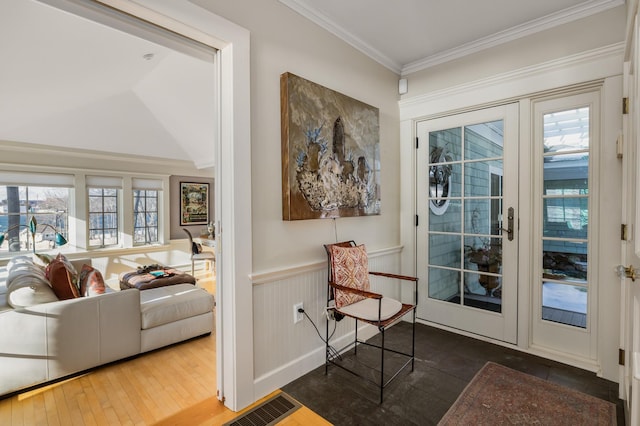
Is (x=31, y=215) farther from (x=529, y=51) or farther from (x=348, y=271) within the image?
(x=529, y=51)

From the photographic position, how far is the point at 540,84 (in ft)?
7.98

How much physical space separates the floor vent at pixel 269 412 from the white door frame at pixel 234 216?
82 mm

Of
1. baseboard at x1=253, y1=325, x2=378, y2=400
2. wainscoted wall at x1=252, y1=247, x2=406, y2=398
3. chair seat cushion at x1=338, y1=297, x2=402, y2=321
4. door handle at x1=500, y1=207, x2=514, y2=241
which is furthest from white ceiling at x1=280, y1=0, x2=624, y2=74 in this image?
baseboard at x1=253, y1=325, x2=378, y2=400

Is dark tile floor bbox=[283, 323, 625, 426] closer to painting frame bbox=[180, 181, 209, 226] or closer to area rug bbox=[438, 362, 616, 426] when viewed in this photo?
area rug bbox=[438, 362, 616, 426]

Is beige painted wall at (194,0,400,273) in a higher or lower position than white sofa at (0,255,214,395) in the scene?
higher

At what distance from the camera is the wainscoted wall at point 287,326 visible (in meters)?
2.00

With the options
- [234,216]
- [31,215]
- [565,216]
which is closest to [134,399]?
[234,216]

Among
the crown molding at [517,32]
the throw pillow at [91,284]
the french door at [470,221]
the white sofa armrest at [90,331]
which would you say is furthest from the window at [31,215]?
the crown molding at [517,32]

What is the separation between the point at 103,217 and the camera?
544cm

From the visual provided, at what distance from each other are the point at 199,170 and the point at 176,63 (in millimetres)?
3349

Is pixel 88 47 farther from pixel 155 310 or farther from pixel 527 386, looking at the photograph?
pixel 527 386

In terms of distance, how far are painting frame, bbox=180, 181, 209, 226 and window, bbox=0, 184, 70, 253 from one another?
1856 mm

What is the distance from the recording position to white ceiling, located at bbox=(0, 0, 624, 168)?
2246mm

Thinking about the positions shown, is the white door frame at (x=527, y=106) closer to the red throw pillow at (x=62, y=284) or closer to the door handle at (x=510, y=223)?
the door handle at (x=510, y=223)
